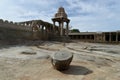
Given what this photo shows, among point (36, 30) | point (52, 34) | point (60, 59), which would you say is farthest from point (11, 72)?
point (52, 34)

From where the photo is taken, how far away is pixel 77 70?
9.20 m

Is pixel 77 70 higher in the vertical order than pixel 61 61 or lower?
lower

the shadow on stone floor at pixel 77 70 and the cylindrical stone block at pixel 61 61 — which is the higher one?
the cylindrical stone block at pixel 61 61

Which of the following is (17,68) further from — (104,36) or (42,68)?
(104,36)

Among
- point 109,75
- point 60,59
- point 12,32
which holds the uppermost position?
point 12,32

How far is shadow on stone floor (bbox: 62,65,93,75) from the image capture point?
28.9 feet

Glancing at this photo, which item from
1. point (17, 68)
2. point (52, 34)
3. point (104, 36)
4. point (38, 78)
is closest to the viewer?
point (38, 78)

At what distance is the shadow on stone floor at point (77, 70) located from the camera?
28.9 ft

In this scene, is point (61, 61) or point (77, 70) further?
point (77, 70)

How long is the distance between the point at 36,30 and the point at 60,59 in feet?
57.8

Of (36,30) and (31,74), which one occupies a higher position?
(36,30)

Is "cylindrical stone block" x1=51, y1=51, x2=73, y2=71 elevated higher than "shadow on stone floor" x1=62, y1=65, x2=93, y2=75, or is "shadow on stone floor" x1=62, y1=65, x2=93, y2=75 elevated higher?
"cylindrical stone block" x1=51, y1=51, x2=73, y2=71

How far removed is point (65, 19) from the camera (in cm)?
3100

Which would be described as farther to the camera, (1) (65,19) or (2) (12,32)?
(1) (65,19)
